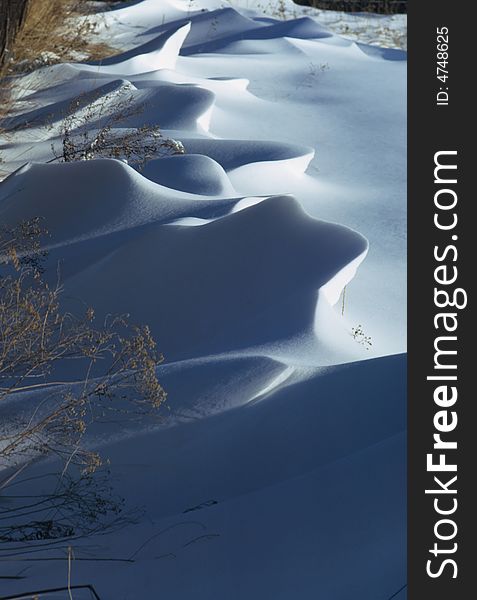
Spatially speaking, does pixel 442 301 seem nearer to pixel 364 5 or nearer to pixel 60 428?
pixel 60 428

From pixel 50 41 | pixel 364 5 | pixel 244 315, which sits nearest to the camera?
pixel 244 315

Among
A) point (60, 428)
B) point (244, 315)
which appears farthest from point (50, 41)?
point (60, 428)

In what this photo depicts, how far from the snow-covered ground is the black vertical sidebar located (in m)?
0.09

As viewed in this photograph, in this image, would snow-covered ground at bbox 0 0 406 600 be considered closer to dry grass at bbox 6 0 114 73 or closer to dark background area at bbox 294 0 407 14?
dry grass at bbox 6 0 114 73

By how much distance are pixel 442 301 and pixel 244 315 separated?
78 cm

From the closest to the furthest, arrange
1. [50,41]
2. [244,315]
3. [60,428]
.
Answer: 1. [60,428]
2. [244,315]
3. [50,41]

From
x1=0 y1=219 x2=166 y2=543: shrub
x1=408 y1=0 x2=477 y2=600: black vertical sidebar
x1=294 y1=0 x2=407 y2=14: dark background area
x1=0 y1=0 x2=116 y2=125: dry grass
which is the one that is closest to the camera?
x1=408 y1=0 x2=477 y2=600: black vertical sidebar

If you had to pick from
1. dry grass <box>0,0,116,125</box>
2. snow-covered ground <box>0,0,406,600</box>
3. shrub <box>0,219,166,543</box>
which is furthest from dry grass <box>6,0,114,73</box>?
shrub <box>0,219,166,543</box>

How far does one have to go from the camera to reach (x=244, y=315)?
2979 millimetres

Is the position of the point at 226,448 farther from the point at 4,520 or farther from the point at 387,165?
the point at 387,165

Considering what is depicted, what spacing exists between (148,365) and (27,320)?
35 cm

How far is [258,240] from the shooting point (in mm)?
3283

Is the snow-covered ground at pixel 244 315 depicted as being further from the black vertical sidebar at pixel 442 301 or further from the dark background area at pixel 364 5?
the dark background area at pixel 364 5

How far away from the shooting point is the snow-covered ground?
79.4 inches
